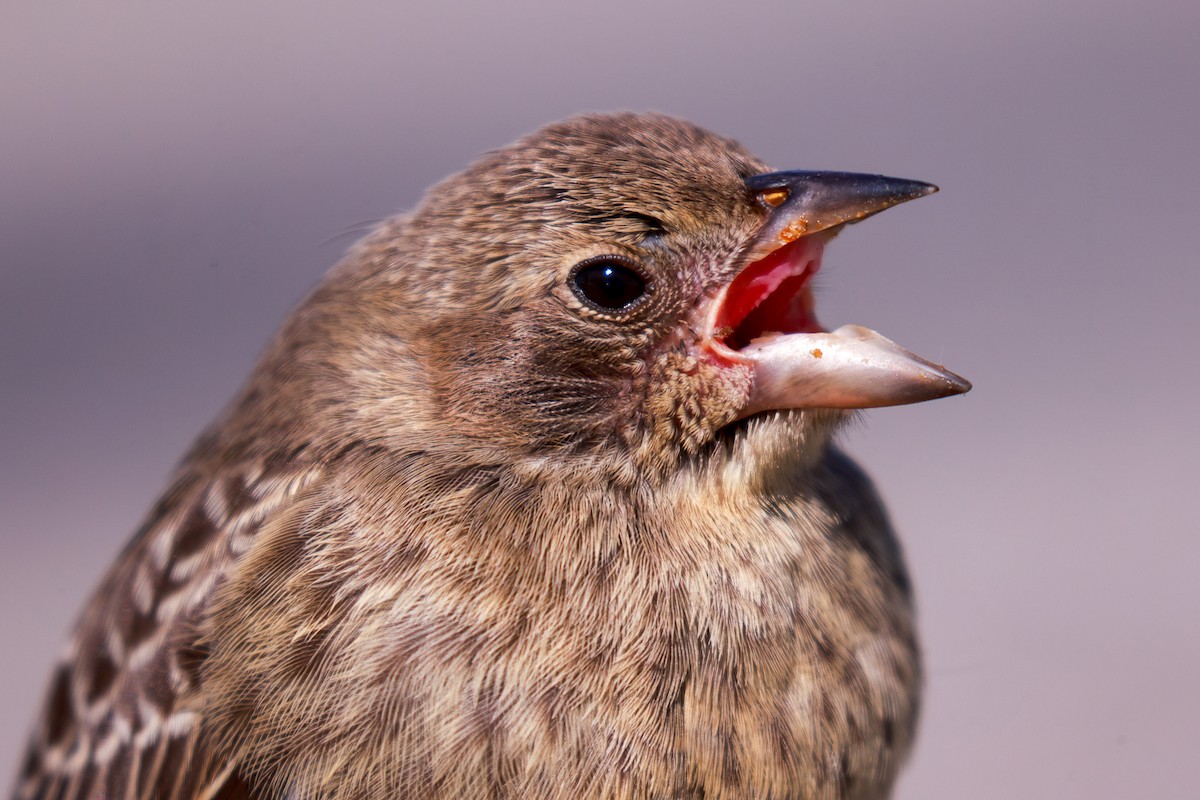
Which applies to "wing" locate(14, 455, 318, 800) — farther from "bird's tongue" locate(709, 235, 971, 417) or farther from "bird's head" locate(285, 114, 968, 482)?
"bird's tongue" locate(709, 235, 971, 417)

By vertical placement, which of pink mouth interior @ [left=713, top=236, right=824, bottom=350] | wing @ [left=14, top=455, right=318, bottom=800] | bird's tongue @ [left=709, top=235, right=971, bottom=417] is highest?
pink mouth interior @ [left=713, top=236, right=824, bottom=350]

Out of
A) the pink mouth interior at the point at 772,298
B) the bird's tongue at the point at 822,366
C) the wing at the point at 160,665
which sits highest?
the pink mouth interior at the point at 772,298

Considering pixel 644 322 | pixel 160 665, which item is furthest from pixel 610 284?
pixel 160 665

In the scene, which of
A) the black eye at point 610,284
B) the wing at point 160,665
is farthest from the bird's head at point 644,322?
the wing at point 160,665

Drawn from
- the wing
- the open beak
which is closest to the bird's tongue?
the open beak

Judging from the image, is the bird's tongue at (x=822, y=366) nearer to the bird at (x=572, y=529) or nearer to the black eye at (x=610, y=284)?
the bird at (x=572, y=529)

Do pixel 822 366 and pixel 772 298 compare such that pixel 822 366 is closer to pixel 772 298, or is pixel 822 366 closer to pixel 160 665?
pixel 772 298

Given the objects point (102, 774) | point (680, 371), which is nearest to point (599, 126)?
point (680, 371)
